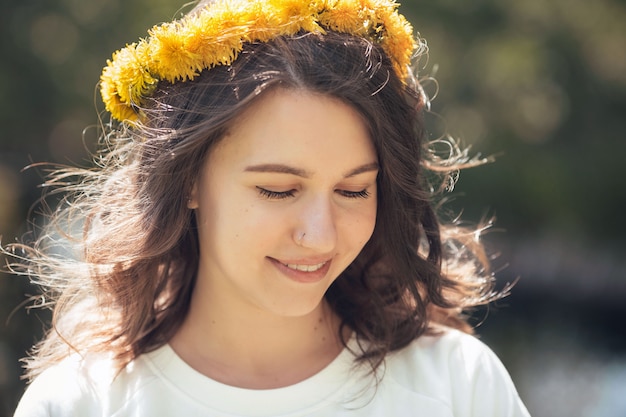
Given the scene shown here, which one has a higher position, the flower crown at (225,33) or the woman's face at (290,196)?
the flower crown at (225,33)

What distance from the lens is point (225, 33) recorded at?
165 centimetres

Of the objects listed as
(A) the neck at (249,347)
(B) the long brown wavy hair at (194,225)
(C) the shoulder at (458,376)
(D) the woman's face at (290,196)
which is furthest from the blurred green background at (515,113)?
(D) the woman's face at (290,196)

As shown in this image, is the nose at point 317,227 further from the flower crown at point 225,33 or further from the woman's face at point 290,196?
the flower crown at point 225,33

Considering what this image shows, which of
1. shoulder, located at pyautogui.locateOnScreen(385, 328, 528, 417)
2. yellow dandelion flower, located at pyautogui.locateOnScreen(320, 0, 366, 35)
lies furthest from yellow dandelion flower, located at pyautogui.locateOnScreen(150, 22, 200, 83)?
shoulder, located at pyautogui.locateOnScreen(385, 328, 528, 417)

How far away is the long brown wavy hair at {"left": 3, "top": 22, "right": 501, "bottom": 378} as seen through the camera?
166cm

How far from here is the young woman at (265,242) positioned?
1.63 metres

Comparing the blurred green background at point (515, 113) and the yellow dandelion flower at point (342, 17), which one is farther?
the blurred green background at point (515, 113)

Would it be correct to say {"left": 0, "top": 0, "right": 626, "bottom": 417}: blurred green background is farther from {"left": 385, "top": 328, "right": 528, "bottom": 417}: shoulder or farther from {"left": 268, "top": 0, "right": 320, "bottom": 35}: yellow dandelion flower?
{"left": 268, "top": 0, "right": 320, "bottom": 35}: yellow dandelion flower

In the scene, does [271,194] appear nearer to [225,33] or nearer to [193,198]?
[193,198]

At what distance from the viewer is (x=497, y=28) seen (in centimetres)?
417

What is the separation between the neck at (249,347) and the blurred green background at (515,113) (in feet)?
7.28

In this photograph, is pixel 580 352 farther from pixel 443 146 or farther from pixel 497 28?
pixel 497 28

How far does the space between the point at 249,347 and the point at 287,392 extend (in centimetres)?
15

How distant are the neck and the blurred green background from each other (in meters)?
2.22
